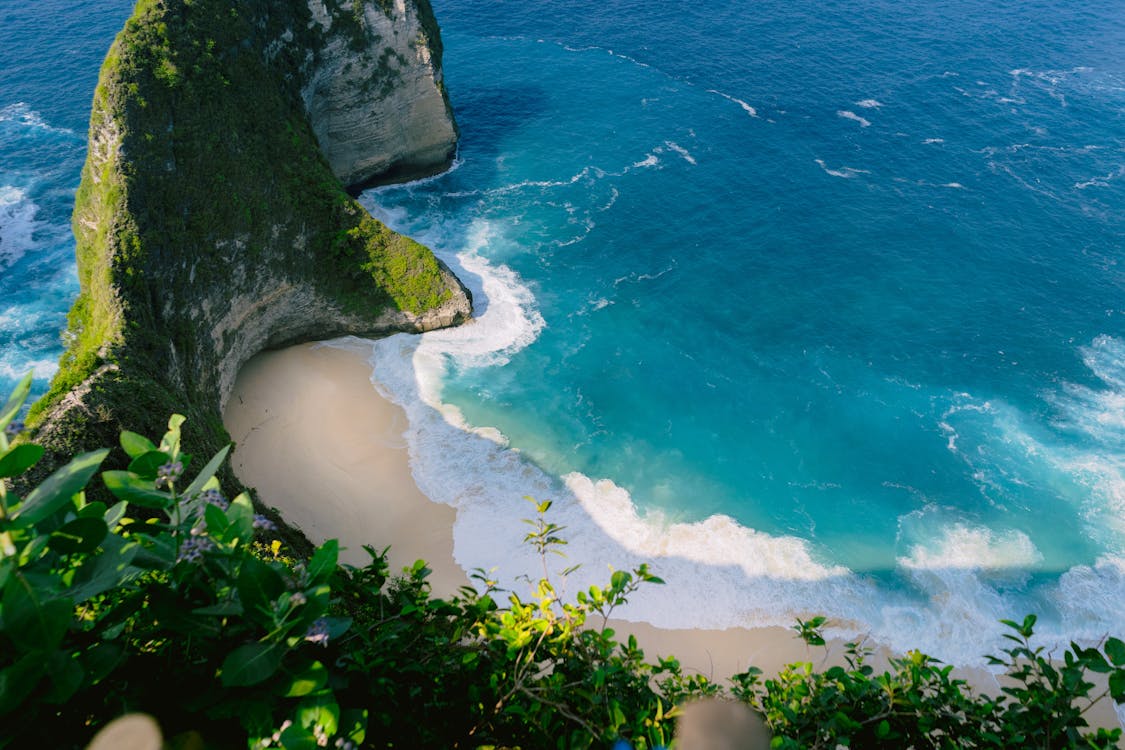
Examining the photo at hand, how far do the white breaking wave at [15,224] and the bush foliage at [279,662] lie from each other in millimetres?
42184

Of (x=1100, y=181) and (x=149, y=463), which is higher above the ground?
(x=149, y=463)

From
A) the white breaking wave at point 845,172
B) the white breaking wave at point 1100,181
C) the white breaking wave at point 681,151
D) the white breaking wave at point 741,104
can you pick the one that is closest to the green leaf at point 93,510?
the white breaking wave at point 681,151

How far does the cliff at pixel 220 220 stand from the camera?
2438 cm

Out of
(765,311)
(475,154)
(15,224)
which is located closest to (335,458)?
(765,311)

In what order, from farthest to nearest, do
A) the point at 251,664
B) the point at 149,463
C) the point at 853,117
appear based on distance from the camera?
the point at 853,117 < the point at 149,463 < the point at 251,664

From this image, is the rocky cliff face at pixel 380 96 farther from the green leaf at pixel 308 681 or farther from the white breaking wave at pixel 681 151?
the green leaf at pixel 308 681

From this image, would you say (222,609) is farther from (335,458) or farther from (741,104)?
(741,104)

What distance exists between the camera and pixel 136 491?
5.41 meters

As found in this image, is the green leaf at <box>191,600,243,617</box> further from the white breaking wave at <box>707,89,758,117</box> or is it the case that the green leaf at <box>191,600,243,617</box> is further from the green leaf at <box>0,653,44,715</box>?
the white breaking wave at <box>707,89,758,117</box>

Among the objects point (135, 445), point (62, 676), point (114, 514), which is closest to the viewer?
point (62, 676)

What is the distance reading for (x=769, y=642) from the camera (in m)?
25.2

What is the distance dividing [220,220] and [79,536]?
29.3 meters

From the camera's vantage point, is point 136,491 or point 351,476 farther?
point 351,476

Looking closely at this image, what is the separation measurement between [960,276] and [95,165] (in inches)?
1759
